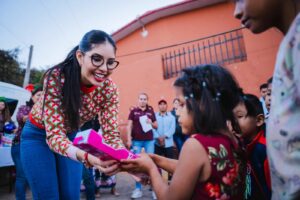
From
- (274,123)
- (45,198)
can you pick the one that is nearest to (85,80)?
(45,198)

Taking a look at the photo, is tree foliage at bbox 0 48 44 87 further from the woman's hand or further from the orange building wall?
the woman's hand

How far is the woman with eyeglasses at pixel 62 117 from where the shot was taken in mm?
1715

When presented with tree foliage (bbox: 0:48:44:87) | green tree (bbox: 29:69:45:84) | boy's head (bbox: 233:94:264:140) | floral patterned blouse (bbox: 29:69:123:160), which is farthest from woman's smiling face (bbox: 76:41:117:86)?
green tree (bbox: 29:69:45:84)

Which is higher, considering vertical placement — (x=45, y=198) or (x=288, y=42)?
(x=288, y=42)

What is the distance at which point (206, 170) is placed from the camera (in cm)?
120

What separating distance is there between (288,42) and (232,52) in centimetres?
718

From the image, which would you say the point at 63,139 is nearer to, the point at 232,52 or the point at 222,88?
the point at 222,88

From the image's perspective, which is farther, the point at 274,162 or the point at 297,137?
the point at 274,162

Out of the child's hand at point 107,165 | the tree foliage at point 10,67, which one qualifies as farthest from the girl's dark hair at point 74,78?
the tree foliage at point 10,67

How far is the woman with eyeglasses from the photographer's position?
67.5 inches

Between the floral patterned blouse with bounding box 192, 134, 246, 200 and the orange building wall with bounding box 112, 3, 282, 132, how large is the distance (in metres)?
6.21

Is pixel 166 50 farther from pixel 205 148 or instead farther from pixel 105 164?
pixel 205 148

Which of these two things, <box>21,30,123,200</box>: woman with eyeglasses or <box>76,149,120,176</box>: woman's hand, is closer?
<box>76,149,120,176</box>: woman's hand

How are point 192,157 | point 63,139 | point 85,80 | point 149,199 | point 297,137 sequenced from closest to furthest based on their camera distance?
point 297,137
point 192,157
point 63,139
point 85,80
point 149,199
